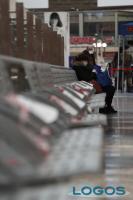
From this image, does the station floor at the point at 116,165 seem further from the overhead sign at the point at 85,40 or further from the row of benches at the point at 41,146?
the overhead sign at the point at 85,40

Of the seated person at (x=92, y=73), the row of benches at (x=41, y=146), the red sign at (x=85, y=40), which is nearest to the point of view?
the row of benches at (x=41, y=146)

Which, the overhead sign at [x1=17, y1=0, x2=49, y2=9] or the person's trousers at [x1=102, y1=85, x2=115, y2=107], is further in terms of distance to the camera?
the overhead sign at [x1=17, y1=0, x2=49, y2=9]

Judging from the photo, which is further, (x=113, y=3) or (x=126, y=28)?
(x=126, y=28)

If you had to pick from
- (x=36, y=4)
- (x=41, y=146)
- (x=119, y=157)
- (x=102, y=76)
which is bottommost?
(x=119, y=157)

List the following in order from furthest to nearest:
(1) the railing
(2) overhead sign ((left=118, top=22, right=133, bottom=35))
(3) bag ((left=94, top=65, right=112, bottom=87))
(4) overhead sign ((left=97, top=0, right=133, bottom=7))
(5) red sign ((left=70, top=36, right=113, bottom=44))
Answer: (5) red sign ((left=70, top=36, right=113, bottom=44)) < (2) overhead sign ((left=118, top=22, right=133, bottom=35)) < (4) overhead sign ((left=97, top=0, right=133, bottom=7)) < (3) bag ((left=94, top=65, right=112, bottom=87)) < (1) the railing

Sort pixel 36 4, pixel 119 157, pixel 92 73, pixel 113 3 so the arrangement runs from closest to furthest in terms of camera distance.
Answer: pixel 119 157 < pixel 92 73 < pixel 113 3 < pixel 36 4

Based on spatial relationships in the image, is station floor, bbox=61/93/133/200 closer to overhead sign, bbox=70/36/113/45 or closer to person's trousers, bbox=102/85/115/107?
person's trousers, bbox=102/85/115/107

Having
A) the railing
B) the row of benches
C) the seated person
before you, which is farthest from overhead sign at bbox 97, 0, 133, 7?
the row of benches

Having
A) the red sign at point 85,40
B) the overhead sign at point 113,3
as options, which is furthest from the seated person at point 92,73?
the red sign at point 85,40

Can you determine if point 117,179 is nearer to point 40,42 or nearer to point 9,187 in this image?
point 40,42

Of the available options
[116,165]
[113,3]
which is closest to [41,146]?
[116,165]

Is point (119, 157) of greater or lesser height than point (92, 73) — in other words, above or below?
below

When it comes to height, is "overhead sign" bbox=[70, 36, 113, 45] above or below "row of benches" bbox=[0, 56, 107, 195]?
below

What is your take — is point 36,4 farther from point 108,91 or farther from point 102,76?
point 102,76
